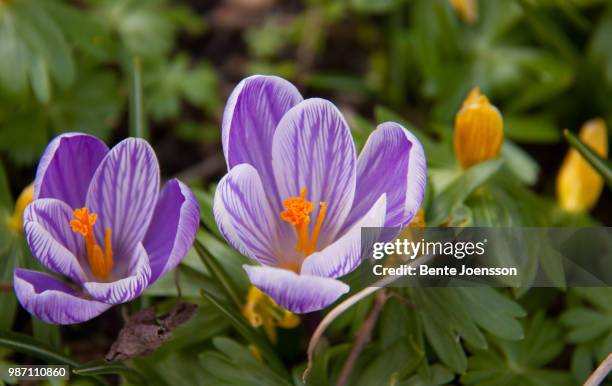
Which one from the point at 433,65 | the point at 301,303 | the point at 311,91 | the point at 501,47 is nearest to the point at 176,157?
the point at 311,91

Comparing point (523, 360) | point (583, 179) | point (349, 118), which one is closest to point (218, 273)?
point (523, 360)

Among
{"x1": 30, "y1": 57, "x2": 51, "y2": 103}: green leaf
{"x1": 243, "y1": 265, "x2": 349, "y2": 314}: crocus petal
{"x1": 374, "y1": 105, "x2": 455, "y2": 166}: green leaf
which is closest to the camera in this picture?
{"x1": 243, "y1": 265, "x2": 349, "y2": 314}: crocus petal

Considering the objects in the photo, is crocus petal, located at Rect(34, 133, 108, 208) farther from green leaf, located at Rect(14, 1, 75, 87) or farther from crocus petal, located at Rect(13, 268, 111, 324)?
green leaf, located at Rect(14, 1, 75, 87)

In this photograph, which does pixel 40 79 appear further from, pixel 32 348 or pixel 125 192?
pixel 32 348

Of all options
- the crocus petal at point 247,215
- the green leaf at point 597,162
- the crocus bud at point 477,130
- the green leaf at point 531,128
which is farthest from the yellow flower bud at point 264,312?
the green leaf at point 531,128

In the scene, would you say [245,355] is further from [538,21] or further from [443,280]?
[538,21]

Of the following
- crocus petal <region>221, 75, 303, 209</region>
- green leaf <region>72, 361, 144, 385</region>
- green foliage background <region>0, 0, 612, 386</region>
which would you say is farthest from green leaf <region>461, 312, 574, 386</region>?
green leaf <region>72, 361, 144, 385</region>
